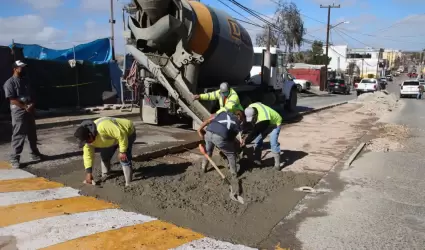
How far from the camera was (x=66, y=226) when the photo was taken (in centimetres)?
414

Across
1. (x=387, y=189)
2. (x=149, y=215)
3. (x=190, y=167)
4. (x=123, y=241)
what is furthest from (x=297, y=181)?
(x=123, y=241)

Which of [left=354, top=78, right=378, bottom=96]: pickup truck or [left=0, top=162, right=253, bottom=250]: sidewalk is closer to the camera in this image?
[left=0, top=162, right=253, bottom=250]: sidewalk

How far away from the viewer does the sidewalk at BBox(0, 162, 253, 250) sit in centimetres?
379

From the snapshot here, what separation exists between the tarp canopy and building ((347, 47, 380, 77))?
84.8 metres

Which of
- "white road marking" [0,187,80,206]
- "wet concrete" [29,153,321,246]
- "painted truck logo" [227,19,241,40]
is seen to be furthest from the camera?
"painted truck logo" [227,19,241,40]

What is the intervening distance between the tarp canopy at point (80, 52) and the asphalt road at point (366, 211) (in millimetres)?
11345

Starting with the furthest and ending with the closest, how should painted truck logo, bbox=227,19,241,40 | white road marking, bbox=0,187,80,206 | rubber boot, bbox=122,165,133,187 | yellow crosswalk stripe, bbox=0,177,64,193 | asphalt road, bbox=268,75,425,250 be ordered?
painted truck logo, bbox=227,19,241,40 < rubber boot, bbox=122,165,133,187 < yellow crosswalk stripe, bbox=0,177,64,193 < white road marking, bbox=0,187,80,206 < asphalt road, bbox=268,75,425,250

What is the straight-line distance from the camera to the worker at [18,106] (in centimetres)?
621

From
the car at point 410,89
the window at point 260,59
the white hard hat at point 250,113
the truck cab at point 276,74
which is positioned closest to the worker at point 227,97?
the white hard hat at point 250,113

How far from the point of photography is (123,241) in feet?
12.6

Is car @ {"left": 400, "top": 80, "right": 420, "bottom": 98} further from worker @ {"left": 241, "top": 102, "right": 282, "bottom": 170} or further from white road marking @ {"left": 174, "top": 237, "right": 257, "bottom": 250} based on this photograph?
white road marking @ {"left": 174, "top": 237, "right": 257, "bottom": 250}

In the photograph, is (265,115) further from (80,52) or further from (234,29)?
(80,52)

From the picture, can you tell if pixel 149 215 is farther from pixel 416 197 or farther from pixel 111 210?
pixel 416 197

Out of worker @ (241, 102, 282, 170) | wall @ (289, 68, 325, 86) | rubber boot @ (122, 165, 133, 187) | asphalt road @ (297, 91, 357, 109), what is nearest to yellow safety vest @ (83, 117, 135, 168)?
rubber boot @ (122, 165, 133, 187)
